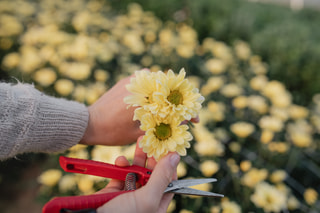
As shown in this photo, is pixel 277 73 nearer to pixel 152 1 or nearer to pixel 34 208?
pixel 152 1

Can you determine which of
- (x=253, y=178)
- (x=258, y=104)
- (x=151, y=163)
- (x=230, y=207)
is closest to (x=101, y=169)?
(x=151, y=163)

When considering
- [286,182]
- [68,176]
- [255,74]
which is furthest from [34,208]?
[255,74]

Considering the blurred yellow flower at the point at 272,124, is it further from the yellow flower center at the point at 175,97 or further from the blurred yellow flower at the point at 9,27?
the blurred yellow flower at the point at 9,27

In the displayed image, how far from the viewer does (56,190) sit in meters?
1.61

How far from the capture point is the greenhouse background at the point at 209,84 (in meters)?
1.52

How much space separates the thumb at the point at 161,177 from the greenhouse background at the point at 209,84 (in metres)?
0.64

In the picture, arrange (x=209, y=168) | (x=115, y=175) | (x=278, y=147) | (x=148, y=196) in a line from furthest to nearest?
(x=278, y=147) → (x=209, y=168) → (x=115, y=175) → (x=148, y=196)

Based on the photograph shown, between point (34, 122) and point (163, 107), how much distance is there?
0.59 metres

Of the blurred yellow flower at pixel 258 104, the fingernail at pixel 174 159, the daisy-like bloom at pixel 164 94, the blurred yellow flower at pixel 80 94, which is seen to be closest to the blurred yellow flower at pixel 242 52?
the blurred yellow flower at pixel 258 104

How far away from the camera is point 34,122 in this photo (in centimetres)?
105

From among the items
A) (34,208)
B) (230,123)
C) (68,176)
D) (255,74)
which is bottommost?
(34,208)

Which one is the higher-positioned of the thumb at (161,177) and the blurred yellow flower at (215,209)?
the thumb at (161,177)

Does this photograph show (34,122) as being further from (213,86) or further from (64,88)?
(213,86)

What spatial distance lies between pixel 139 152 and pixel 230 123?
1112mm
